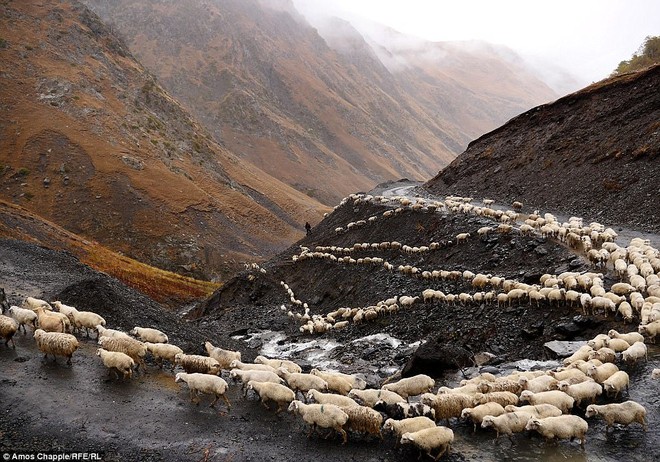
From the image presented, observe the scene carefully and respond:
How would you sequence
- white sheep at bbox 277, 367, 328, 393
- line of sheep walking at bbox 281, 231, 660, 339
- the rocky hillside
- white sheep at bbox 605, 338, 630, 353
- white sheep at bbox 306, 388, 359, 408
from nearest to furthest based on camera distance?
white sheep at bbox 306, 388, 359, 408 < white sheep at bbox 277, 367, 328, 393 < white sheep at bbox 605, 338, 630, 353 < line of sheep walking at bbox 281, 231, 660, 339 < the rocky hillside

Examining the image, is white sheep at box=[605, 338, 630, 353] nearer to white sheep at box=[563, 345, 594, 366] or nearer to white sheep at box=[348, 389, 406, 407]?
white sheep at box=[563, 345, 594, 366]

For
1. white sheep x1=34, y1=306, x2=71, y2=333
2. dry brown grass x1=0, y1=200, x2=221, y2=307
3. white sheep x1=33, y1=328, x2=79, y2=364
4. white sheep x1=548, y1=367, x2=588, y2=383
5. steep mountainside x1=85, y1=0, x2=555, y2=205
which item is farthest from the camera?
steep mountainside x1=85, y1=0, x2=555, y2=205

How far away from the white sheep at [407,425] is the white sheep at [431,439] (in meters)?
0.32

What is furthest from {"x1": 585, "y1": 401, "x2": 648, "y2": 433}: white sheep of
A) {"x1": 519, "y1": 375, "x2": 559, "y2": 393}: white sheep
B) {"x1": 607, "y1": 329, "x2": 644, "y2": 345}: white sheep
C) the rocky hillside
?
the rocky hillside

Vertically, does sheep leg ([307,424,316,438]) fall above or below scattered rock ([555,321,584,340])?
below

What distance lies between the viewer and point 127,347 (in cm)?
1446

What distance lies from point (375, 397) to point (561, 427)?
14.1 feet

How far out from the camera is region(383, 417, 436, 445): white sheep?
35.5 feet

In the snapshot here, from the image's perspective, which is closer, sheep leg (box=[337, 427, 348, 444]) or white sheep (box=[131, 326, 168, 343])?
sheep leg (box=[337, 427, 348, 444])

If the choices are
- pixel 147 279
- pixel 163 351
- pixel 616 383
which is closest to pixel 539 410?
pixel 616 383

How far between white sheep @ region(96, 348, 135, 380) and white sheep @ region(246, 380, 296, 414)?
368cm

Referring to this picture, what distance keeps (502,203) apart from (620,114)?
12668mm

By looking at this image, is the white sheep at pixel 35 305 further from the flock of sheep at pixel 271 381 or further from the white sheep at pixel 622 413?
the white sheep at pixel 622 413

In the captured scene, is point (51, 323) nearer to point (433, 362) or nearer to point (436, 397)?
point (436, 397)
